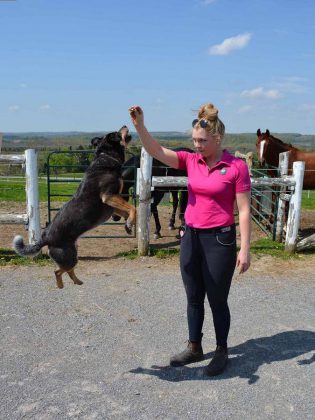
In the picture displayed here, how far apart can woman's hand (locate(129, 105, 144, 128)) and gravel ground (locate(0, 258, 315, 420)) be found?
227cm

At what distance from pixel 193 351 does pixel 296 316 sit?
1789 mm

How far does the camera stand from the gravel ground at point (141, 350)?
11.2 feet

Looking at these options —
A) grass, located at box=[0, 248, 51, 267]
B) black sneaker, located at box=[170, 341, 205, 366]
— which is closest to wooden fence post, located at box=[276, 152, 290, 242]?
grass, located at box=[0, 248, 51, 267]

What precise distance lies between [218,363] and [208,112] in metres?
2.31

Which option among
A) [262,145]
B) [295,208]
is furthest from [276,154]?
[295,208]

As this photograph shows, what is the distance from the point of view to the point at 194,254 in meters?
3.75

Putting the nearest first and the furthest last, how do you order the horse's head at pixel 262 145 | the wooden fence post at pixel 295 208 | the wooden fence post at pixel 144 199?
the wooden fence post at pixel 144 199, the wooden fence post at pixel 295 208, the horse's head at pixel 262 145

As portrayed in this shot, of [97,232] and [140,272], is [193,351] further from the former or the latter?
[97,232]

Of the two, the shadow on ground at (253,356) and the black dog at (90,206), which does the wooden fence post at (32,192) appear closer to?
the black dog at (90,206)

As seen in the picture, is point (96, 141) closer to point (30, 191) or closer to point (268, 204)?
point (30, 191)

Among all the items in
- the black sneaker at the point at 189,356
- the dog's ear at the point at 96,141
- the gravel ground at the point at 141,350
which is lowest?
the gravel ground at the point at 141,350

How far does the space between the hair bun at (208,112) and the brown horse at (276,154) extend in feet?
22.4

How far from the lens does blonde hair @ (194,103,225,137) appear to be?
335cm

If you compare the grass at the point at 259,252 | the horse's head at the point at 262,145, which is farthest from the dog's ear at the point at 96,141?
the horse's head at the point at 262,145
